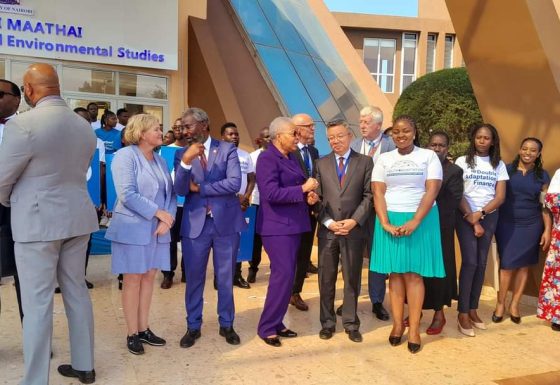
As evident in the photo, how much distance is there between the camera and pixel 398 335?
4.36 meters

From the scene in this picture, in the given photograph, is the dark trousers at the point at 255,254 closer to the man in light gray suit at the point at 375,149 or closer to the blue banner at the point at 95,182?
the man in light gray suit at the point at 375,149

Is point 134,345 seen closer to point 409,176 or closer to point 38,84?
point 38,84

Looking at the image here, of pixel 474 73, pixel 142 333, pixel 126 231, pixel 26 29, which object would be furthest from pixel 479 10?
pixel 26 29

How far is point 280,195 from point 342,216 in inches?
23.7

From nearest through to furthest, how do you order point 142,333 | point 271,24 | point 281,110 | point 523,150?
point 142,333 → point 523,150 → point 281,110 → point 271,24

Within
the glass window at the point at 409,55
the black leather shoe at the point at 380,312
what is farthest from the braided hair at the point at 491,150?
the glass window at the point at 409,55

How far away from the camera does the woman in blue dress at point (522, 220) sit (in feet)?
16.4

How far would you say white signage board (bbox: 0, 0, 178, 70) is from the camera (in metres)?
9.95

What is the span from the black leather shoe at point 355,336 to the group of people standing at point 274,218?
0.09ft

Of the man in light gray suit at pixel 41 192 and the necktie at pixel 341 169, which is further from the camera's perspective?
the necktie at pixel 341 169

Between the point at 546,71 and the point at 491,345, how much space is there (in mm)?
2857

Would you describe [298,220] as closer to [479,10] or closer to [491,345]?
[491,345]

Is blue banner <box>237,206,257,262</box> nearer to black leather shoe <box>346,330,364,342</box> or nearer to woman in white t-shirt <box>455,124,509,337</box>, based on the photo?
black leather shoe <box>346,330,364,342</box>

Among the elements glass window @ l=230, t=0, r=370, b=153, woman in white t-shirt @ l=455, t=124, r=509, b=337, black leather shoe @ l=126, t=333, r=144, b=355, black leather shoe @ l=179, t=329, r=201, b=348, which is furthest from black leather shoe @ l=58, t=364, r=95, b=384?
glass window @ l=230, t=0, r=370, b=153
